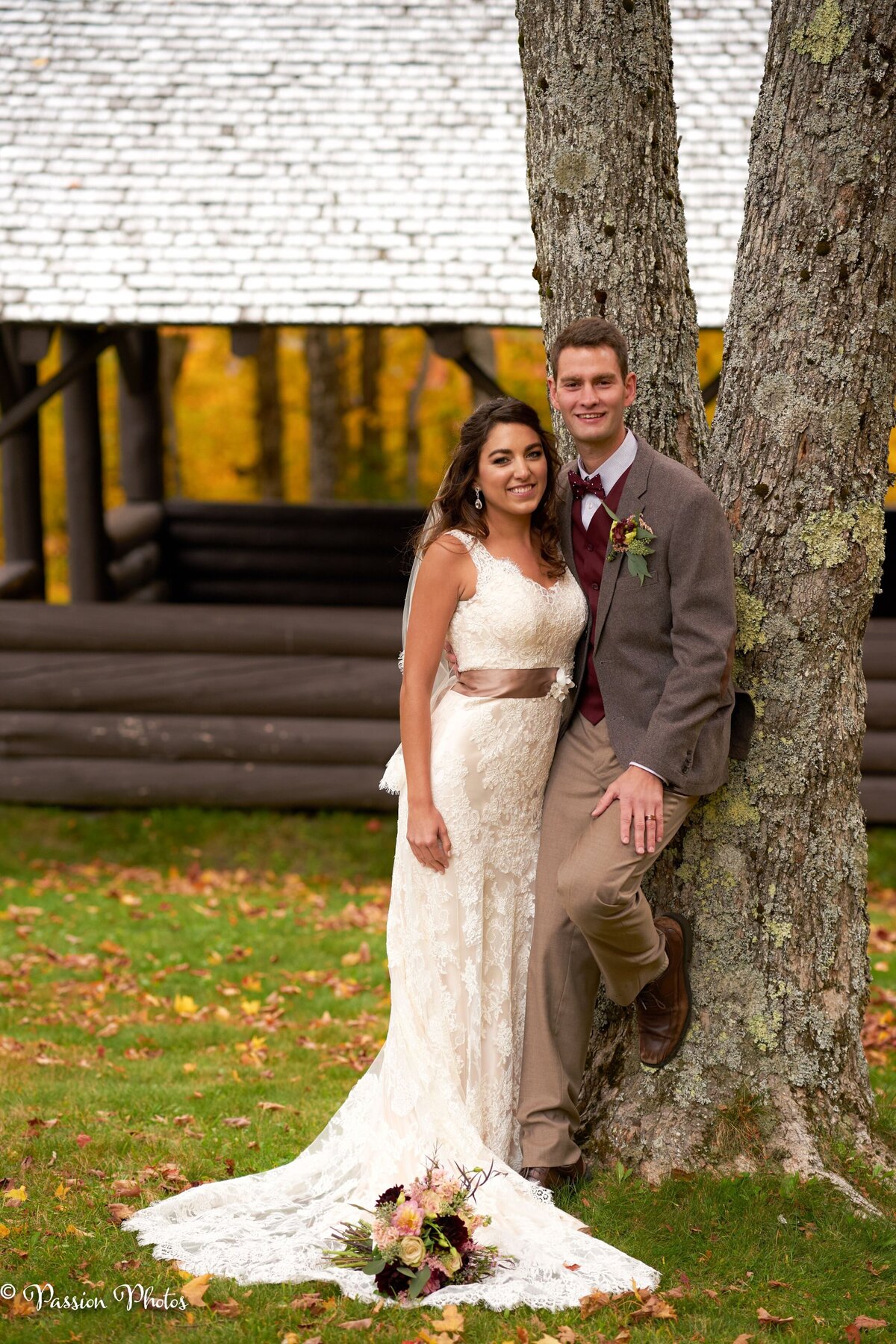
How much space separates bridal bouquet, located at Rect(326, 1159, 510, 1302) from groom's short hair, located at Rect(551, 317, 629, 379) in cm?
225

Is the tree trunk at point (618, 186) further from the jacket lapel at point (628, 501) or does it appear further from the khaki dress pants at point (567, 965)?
the khaki dress pants at point (567, 965)

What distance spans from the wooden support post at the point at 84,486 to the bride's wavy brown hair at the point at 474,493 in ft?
22.8

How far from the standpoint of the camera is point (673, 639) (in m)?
3.71

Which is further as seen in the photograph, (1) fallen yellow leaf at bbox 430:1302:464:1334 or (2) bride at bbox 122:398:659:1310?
(2) bride at bbox 122:398:659:1310

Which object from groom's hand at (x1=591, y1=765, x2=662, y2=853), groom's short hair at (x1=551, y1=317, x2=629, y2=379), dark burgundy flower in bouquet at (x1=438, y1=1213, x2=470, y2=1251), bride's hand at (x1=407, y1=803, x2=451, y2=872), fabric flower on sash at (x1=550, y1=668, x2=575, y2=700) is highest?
groom's short hair at (x1=551, y1=317, x2=629, y2=379)

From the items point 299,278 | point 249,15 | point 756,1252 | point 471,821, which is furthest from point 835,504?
point 249,15

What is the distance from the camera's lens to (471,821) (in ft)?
13.3

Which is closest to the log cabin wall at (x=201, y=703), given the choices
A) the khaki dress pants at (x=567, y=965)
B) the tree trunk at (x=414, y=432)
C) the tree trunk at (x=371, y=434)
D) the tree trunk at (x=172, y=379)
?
the khaki dress pants at (x=567, y=965)

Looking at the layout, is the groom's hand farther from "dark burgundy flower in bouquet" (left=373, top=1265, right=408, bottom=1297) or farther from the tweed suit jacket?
"dark burgundy flower in bouquet" (left=373, top=1265, right=408, bottom=1297)

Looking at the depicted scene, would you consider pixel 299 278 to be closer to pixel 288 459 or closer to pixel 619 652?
pixel 619 652

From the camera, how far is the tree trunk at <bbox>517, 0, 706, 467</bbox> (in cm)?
401

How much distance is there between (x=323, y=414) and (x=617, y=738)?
48.8 feet

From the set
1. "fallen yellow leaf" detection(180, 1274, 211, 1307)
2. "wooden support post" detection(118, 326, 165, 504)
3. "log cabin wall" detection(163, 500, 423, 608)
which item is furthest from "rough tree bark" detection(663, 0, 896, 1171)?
"log cabin wall" detection(163, 500, 423, 608)

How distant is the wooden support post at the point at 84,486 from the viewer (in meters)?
10.4
